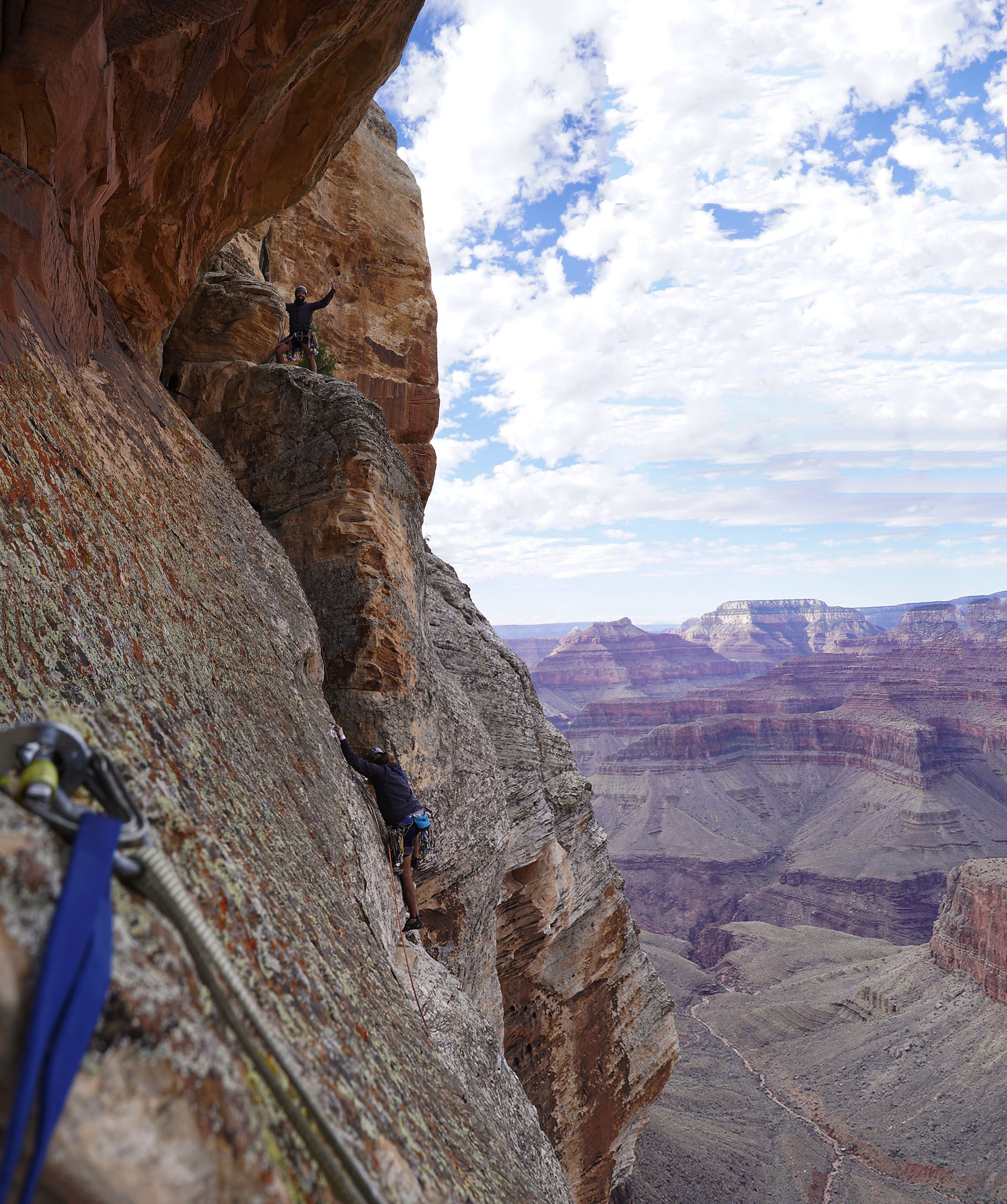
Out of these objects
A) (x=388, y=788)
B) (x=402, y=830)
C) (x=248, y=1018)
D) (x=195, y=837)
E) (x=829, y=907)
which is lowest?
(x=829, y=907)

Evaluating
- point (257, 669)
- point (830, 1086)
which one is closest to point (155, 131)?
point (257, 669)

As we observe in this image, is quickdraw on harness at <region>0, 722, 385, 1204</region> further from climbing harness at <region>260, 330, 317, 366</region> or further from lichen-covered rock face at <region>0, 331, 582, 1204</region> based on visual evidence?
climbing harness at <region>260, 330, 317, 366</region>

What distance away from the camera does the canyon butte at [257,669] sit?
1.67 meters

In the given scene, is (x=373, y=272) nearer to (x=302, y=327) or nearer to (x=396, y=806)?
(x=302, y=327)

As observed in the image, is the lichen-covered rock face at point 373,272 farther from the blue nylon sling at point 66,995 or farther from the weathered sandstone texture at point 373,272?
the blue nylon sling at point 66,995

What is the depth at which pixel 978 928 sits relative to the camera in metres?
47.2

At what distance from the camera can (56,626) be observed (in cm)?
381

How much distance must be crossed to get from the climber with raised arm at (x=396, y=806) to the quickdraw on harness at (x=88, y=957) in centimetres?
640

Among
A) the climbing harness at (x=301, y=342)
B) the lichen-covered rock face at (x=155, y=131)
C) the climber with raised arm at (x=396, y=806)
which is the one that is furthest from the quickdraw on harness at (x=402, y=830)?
the climbing harness at (x=301, y=342)

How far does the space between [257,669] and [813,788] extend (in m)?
118

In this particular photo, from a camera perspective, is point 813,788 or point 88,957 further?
point 813,788

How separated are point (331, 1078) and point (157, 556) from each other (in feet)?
14.0

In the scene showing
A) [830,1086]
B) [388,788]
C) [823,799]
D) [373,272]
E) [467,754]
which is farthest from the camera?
[823,799]

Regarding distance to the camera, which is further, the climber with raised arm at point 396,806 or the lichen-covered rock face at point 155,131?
the climber with raised arm at point 396,806
